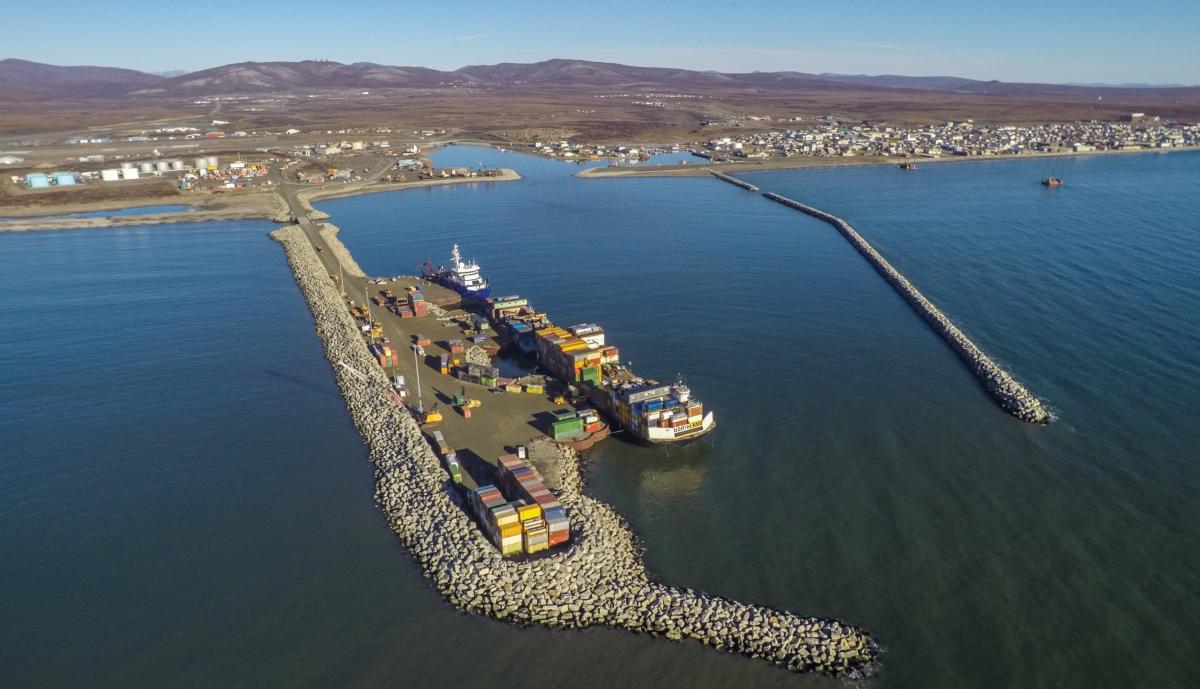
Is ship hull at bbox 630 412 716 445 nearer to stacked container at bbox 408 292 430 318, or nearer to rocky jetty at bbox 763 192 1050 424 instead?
rocky jetty at bbox 763 192 1050 424

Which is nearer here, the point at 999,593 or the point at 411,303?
the point at 999,593

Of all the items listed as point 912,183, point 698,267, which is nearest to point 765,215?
point 698,267

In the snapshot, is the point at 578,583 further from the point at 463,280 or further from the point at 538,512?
the point at 463,280

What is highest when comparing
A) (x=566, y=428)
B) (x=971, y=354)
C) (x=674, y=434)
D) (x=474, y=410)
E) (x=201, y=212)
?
(x=201, y=212)

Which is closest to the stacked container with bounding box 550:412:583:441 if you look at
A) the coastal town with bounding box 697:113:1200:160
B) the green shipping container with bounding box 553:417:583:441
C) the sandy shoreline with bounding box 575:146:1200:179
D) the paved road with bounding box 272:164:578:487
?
the green shipping container with bounding box 553:417:583:441

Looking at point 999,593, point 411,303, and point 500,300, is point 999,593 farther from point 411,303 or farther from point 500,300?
point 411,303

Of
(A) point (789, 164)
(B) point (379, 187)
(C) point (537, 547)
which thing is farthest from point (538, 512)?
(A) point (789, 164)
